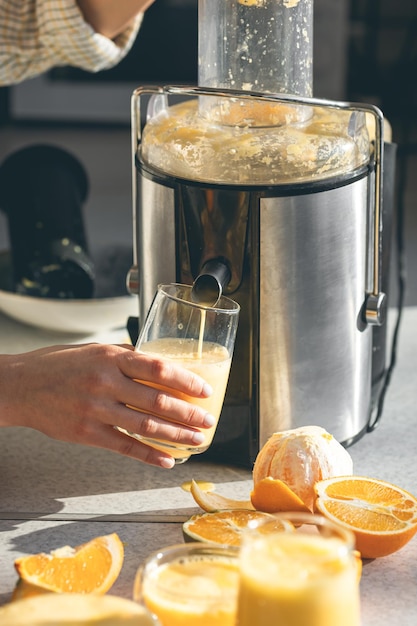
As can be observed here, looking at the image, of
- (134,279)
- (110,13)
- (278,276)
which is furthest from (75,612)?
(110,13)

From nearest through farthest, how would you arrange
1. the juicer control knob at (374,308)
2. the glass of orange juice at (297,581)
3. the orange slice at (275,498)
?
the glass of orange juice at (297,581)
the orange slice at (275,498)
the juicer control knob at (374,308)

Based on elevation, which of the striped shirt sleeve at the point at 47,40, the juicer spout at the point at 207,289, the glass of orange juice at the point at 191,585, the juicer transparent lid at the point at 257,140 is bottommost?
the glass of orange juice at the point at 191,585

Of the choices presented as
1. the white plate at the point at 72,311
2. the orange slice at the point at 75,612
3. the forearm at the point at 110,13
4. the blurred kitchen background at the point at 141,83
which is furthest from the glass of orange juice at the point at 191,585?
the blurred kitchen background at the point at 141,83

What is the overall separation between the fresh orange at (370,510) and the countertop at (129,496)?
34 millimetres

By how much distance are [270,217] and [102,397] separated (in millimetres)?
252

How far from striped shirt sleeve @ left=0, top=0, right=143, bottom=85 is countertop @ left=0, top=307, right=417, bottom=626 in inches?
Result: 26.4

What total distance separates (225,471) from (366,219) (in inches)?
12.4

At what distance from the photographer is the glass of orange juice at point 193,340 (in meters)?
0.93

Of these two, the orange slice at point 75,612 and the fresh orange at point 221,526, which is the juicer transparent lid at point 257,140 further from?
the orange slice at point 75,612

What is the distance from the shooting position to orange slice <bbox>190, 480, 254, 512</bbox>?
93 centimetres

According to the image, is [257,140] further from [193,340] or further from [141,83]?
[141,83]

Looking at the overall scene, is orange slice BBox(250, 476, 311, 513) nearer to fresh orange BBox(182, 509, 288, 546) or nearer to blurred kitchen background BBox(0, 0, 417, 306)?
fresh orange BBox(182, 509, 288, 546)

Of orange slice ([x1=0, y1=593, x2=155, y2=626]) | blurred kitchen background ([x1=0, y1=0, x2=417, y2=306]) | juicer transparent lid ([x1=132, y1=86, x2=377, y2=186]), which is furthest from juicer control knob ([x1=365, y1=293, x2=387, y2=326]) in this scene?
blurred kitchen background ([x1=0, y1=0, x2=417, y2=306])

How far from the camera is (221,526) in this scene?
0.85 meters
